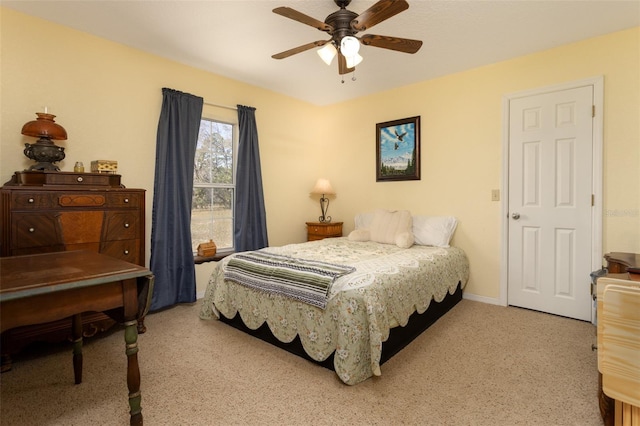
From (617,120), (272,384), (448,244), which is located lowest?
(272,384)

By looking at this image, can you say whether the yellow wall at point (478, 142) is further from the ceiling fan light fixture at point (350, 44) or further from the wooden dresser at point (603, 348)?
the ceiling fan light fixture at point (350, 44)

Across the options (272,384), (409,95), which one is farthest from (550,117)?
(272,384)

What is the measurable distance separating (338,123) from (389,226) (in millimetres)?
1969

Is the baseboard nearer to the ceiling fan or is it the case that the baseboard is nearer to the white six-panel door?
the white six-panel door

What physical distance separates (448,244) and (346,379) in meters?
2.22

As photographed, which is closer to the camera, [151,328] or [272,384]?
[272,384]

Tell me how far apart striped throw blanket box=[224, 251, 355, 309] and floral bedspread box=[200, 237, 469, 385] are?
0.19 feet

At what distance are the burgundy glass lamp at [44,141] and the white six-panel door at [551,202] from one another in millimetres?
4175

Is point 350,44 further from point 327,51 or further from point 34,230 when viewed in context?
point 34,230

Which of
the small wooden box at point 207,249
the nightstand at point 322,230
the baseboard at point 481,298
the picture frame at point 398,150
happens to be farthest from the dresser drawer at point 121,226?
the baseboard at point 481,298

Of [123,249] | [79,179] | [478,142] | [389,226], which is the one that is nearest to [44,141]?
[79,179]

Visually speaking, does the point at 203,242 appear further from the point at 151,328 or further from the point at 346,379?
the point at 346,379

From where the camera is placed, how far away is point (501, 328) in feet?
8.83

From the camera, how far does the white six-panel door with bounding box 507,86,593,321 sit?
9.29 feet
